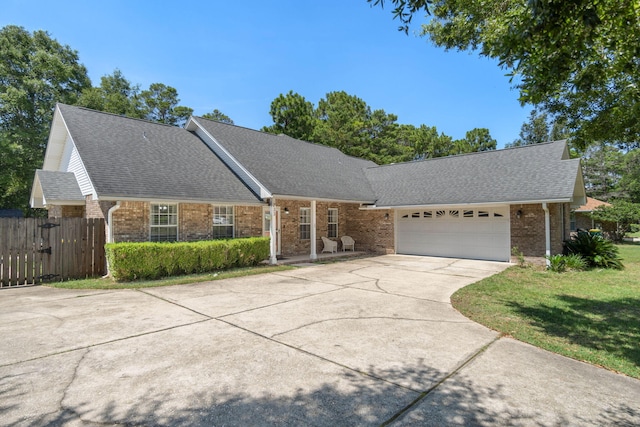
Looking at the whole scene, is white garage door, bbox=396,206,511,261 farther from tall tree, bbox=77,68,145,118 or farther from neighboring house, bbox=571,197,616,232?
tall tree, bbox=77,68,145,118

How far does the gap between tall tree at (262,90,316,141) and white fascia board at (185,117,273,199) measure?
13.9m

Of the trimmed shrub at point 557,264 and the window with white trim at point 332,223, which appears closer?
the trimmed shrub at point 557,264

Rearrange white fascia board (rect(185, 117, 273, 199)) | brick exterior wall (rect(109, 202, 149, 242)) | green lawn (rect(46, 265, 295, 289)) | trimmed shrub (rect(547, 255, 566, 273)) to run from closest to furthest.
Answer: green lawn (rect(46, 265, 295, 289))
brick exterior wall (rect(109, 202, 149, 242))
trimmed shrub (rect(547, 255, 566, 273))
white fascia board (rect(185, 117, 273, 199))

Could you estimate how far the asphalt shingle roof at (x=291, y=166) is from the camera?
1433 centimetres

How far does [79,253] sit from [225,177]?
5.78 metres

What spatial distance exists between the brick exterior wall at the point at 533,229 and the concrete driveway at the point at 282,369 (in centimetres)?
837

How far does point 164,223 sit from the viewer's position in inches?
456

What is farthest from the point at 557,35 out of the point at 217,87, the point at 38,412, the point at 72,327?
the point at 217,87

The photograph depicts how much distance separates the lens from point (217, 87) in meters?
20.4

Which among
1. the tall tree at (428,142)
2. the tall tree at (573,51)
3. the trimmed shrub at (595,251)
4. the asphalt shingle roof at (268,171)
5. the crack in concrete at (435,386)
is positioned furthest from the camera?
the tall tree at (428,142)

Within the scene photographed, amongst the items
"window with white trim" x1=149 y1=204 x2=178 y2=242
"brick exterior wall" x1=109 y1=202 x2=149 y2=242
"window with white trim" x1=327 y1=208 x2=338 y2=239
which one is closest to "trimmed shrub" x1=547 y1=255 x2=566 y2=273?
"window with white trim" x1=327 y1=208 x2=338 y2=239

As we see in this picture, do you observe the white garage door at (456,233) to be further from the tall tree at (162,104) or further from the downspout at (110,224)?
the tall tree at (162,104)

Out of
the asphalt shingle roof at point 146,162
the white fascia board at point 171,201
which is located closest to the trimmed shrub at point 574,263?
the white fascia board at point 171,201

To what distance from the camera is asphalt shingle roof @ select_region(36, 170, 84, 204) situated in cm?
1146
